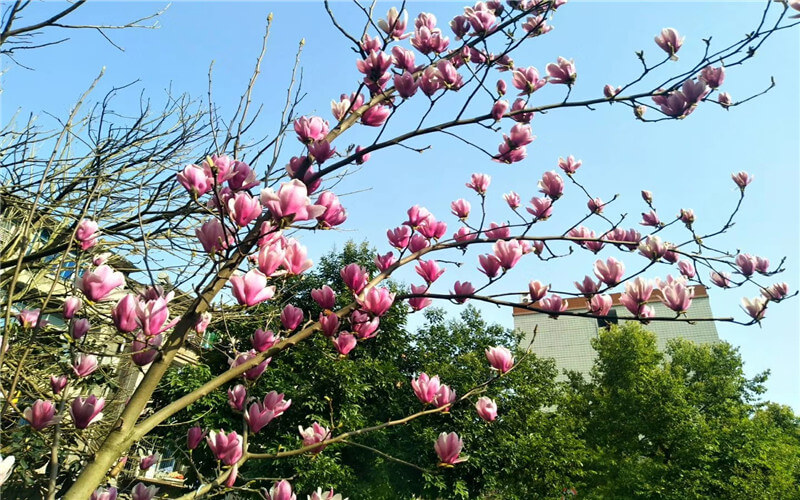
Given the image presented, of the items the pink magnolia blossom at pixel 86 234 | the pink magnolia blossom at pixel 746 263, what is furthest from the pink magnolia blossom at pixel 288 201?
the pink magnolia blossom at pixel 746 263

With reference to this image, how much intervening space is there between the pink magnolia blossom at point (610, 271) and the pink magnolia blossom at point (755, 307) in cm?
64

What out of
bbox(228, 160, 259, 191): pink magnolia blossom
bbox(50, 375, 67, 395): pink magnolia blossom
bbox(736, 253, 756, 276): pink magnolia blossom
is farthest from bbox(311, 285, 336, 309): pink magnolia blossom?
A: bbox(736, 253, 756, 276): pink magnolia blossom

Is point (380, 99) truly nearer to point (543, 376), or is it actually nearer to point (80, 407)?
point (80, 407)

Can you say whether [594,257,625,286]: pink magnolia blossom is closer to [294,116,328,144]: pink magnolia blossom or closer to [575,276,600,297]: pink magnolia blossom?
[575,276,600,297]: pink magnolia blossom

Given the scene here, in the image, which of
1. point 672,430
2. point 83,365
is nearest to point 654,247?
point 83,365

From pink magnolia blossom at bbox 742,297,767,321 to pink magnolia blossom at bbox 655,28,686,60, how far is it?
3.48 feet

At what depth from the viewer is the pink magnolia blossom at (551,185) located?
213cm

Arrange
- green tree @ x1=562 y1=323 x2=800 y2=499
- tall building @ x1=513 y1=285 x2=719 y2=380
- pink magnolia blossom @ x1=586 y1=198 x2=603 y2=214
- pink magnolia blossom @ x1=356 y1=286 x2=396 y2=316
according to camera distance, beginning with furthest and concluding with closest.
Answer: tall building @ x1=513 y1=285 x2=719 y2=380, green tree @ x1=562 y1=323 x2=800 y2=499, pink magnolia blossom @ x1=586 y1=198 x2=603 y2=214, pink magnolia blossom @ x1=356 y1=286 x2=396 y2=316

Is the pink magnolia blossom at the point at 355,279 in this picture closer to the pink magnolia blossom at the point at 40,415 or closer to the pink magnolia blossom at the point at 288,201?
the pink magnolia blossom at the point at 288,201

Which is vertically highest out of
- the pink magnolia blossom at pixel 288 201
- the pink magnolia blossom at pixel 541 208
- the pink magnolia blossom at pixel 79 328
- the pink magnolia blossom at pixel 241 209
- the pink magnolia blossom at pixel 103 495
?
the pink magnolia blossom at pixel 541 208

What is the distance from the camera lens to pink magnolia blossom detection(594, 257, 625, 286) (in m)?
1.79

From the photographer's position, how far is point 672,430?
15.4m

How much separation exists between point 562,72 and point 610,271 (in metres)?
0.89

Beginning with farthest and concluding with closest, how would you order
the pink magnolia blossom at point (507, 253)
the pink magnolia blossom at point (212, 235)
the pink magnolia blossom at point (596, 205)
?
the pink magnolia blossom at point (596, 205) < the pink magnolia blossom at point (507, 253) < the pink magnolia blossom at point (212, 235)
